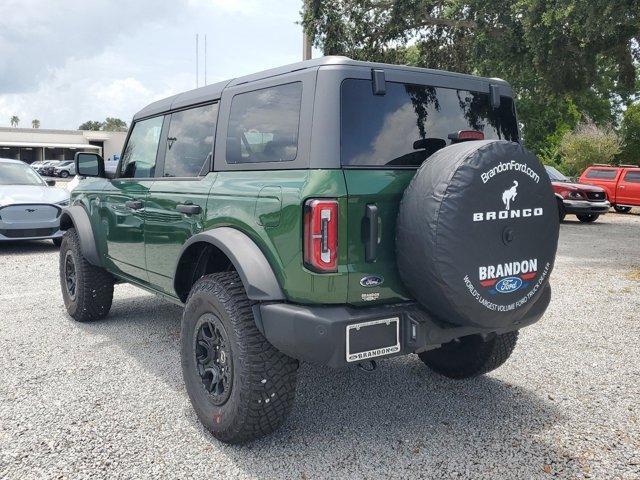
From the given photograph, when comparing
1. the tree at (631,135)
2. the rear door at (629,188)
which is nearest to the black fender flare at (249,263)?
the rear door at (629,188)

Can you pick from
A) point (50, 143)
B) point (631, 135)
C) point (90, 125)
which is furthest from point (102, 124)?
point (631, 135)

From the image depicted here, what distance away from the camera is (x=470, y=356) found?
160 inches

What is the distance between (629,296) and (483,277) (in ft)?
17.3

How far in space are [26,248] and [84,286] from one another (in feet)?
20.6

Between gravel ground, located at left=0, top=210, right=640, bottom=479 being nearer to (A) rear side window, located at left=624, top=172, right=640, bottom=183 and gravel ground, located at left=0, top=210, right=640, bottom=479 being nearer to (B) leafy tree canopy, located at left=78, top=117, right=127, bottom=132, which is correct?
(A) rear side window, located at left=624, top=172, right=640, bottom=183

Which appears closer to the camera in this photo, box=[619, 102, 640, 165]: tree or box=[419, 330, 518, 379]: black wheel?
box=[419, 330, 518, 379]: black wheel

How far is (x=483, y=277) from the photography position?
2867mm

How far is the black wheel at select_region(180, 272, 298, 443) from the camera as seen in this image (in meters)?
2.99

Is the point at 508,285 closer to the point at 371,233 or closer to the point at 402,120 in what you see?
the point at 371,233

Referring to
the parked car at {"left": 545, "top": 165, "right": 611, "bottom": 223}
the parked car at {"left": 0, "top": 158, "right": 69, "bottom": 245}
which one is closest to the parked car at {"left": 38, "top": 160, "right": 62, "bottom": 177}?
the parked car at {"left": 0, "top": 158, "right": 69, "bottom": 245}

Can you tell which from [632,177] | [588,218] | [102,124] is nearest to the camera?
[588,218]

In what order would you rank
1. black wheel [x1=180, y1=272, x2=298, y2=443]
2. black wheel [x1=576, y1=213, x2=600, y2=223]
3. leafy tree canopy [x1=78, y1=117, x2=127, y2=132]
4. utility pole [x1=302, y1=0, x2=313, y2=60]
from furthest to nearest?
leafy tree canopy [x1=78, y1=117, x2=127, y2=132]
black wheel [x1=576, y1=213, x2=600, y2=223]
utility pole [x1=302, y1=0, x2=313, y2=60]
black wheel [x1=180, y1=272, x2=298, y2=443]

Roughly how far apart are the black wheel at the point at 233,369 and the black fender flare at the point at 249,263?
0.63 ft

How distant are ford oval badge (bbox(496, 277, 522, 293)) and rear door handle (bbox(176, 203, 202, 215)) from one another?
5.91 feet
